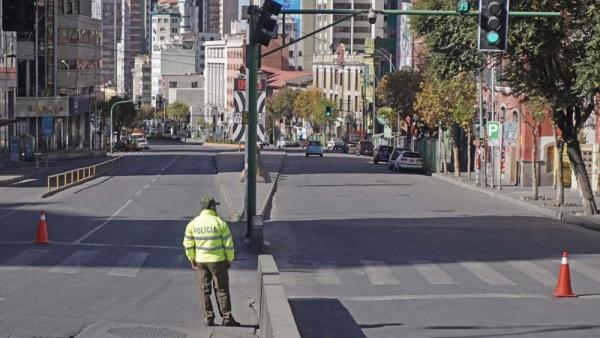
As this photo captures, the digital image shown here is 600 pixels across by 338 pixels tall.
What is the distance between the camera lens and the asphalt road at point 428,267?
15133 mm

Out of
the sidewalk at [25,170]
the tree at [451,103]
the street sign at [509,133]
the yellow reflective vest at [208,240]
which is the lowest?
the sidewalk at [25,170]

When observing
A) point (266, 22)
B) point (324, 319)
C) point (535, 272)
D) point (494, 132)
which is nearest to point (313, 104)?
point (494, 132)

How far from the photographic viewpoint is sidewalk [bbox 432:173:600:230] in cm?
3552

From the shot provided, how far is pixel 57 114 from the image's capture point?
97.7m

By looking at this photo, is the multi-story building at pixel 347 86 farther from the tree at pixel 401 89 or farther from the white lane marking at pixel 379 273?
the white lane marking at pixel 379 273

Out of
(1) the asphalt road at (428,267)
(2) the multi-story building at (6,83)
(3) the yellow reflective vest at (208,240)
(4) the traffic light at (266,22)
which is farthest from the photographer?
(2) the multi-story building at (6,83)

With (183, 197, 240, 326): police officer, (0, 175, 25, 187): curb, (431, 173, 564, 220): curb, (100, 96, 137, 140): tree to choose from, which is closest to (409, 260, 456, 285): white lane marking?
(183, 197, 240, 326): police officer

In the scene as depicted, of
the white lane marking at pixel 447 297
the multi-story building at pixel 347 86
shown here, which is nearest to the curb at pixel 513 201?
the white lane marking at pixel 447 297

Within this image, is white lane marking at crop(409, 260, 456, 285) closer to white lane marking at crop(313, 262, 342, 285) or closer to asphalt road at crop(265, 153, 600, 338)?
asphalt road at crop(265, 153, 600, 338)

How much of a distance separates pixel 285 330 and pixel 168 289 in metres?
8.53

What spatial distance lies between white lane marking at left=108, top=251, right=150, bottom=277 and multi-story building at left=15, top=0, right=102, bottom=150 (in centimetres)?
6896

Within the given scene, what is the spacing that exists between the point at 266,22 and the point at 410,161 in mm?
47406

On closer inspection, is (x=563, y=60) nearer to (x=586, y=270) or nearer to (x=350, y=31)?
(x=586, y=270)

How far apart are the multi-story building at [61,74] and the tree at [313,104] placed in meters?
42.7
